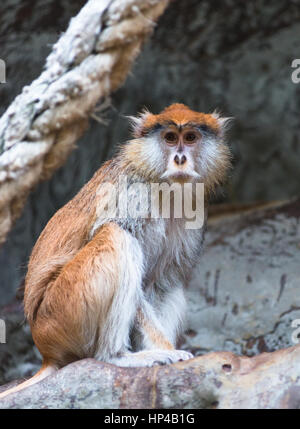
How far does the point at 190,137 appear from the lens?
5129 mm

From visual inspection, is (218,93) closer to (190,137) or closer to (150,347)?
(190,137)

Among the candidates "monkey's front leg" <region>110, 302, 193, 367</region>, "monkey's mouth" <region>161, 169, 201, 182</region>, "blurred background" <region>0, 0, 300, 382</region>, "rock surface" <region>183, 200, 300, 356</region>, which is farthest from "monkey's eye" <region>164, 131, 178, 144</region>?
"blurred background" <region>0, 0, 300, 382</region>

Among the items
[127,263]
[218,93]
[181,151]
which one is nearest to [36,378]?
[127,263]

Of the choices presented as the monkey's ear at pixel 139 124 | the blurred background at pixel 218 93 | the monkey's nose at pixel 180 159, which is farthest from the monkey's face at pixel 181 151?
the blurred background at pixel 218 93

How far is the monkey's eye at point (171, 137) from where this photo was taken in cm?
507

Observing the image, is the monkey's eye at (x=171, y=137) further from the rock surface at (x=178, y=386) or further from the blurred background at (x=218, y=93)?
the blurred background at (x=218, y=93)

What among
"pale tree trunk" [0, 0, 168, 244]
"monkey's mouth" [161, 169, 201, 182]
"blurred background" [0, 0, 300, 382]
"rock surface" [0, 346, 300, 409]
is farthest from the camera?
"blurred background" [0, 0, 300, 382]

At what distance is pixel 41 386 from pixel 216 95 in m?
5.25

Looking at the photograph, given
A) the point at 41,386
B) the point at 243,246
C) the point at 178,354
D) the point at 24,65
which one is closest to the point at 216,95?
the point at 243,246

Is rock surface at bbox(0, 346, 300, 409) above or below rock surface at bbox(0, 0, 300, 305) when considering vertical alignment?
below

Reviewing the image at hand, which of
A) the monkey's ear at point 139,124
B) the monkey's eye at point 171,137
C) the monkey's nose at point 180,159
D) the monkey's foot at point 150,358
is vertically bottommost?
the monkey's foot at point 150,358

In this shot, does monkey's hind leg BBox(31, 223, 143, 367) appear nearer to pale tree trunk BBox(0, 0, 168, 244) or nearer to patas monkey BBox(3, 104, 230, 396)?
patas monkey BBox(3, 104, 230, 396)

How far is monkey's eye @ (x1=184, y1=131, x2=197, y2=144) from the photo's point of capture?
510 centimetres
